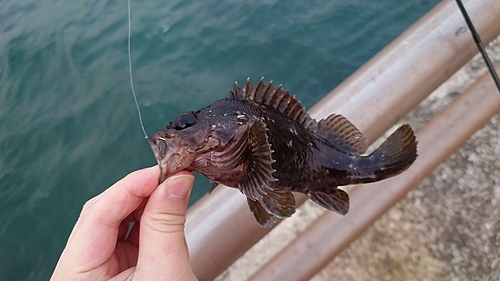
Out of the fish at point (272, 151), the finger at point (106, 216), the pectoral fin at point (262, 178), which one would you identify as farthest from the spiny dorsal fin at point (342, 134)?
the finger at point (106, 216)

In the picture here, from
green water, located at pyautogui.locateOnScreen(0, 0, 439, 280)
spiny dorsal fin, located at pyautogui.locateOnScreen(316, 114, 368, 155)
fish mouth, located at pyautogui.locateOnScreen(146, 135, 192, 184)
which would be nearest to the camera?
fish mouth, located at pyautogui.locateOnScreen(146, 135, 192, 184)

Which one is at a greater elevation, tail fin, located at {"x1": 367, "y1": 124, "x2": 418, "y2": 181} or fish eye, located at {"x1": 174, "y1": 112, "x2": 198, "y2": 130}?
fish eye, located at {"x1": 174, "y1": 112, "x2": 198, "y2": 130}

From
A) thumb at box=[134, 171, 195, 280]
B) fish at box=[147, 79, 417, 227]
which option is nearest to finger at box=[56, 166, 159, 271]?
thumb at box=[134, 171, 195, 280]

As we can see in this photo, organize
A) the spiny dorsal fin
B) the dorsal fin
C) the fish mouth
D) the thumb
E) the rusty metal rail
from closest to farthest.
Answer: the fish mouth
the thumb
the dorsal fin
the spiny dorsal fin
the rusty metal rail

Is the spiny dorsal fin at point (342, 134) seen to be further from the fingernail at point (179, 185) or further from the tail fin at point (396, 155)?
the fingernail at point (179, 185)

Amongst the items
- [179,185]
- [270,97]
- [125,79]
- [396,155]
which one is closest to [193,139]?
[179,185]

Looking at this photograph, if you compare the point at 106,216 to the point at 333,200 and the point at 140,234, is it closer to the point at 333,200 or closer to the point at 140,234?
the point at 140,234

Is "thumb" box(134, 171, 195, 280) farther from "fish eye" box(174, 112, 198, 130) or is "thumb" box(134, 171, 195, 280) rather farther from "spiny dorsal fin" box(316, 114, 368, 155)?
"spiny dorsal fin" box(316, 114, 368, 155)
